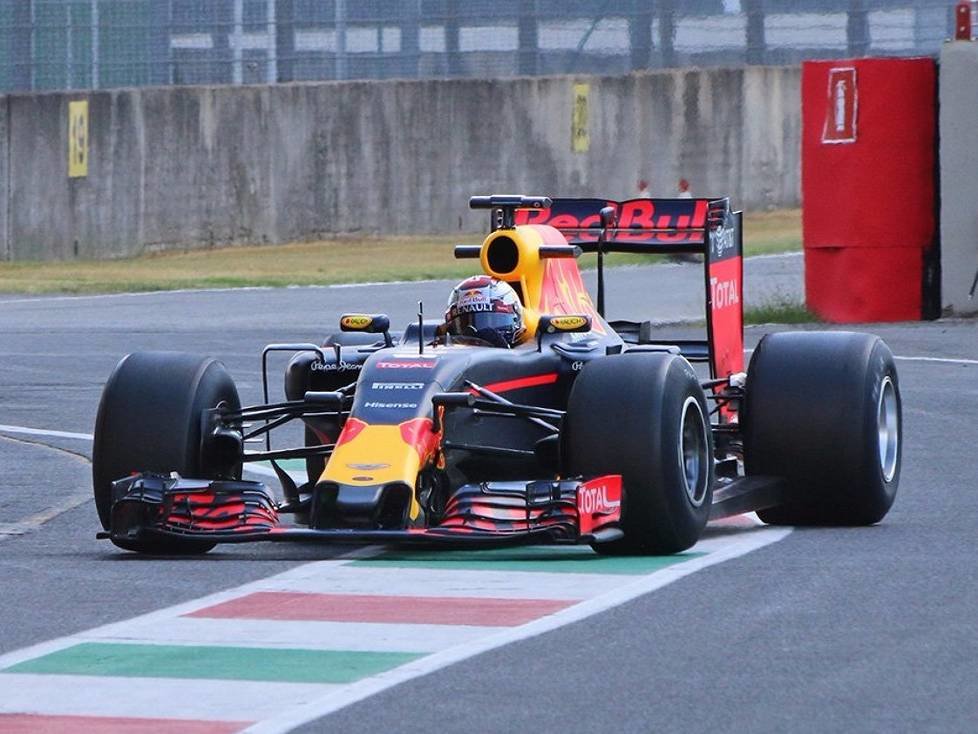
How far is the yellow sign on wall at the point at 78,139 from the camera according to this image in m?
40.9

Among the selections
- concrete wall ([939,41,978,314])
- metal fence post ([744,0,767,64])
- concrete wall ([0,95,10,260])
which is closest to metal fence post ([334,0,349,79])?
concrete wall ([0,95,10,260])

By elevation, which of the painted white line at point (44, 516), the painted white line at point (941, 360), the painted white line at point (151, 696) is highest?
the painted white line at point (941, 360)

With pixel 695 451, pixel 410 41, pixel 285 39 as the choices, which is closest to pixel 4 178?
pixel 285 39

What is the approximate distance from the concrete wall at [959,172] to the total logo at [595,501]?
51.2ft

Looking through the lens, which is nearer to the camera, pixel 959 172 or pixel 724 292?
pixel 724 292

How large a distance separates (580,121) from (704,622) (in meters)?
35.2

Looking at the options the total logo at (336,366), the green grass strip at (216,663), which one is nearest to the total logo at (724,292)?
the total logo at (336,366)

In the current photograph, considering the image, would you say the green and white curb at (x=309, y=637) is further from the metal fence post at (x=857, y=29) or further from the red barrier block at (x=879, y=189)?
the metal fence post at (x=857, y=29)

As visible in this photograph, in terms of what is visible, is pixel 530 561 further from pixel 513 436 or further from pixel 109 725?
pixel 109 725

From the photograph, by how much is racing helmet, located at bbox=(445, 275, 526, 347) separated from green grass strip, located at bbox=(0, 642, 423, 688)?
3575 mm

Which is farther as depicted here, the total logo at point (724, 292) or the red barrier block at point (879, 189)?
the red barrier block at point (879, 189)

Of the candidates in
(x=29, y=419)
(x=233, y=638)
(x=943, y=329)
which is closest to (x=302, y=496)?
(x=233, y=638)

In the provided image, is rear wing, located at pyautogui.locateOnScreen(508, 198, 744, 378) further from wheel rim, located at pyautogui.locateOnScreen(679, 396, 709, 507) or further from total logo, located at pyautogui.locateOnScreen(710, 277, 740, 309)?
wheel rim, located at pyautogui.locateOnScreen(679, 396, 709, 507)

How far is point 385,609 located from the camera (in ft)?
27.1
